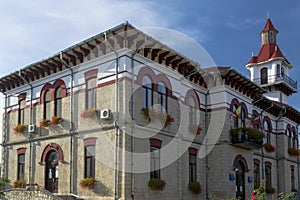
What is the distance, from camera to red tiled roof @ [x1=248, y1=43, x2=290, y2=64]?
3431 cm

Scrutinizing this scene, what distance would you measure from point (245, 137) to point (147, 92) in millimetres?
7250

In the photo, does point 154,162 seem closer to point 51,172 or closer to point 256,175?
point 51,172

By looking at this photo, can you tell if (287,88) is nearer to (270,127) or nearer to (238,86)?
(270,127)

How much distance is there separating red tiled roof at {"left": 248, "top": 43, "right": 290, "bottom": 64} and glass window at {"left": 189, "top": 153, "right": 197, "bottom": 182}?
657 inches

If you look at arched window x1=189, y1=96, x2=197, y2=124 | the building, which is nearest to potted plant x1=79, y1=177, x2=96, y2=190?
the building

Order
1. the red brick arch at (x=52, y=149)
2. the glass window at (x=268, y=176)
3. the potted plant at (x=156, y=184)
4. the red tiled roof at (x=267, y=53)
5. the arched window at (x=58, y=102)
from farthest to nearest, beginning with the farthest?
1. the red tiled roof at (x=267, y=53)
2. the glass window at (x=268, y=176)
3. the arched window at (x=58, y=102)
4. the red brick arch at (x=52, y=149)
5. the potted plant at (x=156, y=184)

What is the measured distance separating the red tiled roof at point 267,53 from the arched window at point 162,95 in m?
18.0

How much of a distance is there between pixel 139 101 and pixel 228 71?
6.45m

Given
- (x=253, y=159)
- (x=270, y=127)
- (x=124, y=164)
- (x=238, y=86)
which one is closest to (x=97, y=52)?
(x=124, y=164)

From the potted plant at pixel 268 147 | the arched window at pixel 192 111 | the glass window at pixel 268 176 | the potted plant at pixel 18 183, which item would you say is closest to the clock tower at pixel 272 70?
the potted plant at pixel 268 147

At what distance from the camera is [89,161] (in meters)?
17.8

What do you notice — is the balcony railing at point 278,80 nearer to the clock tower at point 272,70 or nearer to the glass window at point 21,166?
the clock tower at point 272,70

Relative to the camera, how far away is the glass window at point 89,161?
1762 cm

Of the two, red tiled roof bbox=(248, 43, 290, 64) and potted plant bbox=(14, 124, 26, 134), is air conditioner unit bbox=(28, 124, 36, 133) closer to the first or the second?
potted plant bbox=(14, 124, 26, 134)
